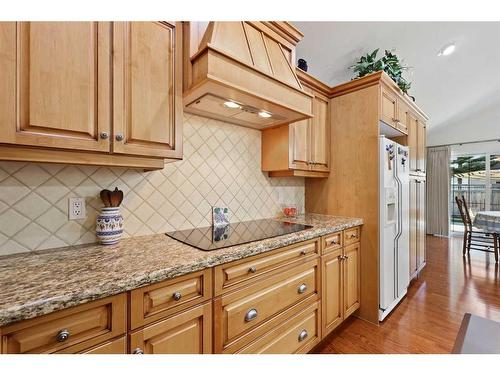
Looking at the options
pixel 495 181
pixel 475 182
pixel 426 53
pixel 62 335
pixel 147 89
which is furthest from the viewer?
pixel 475 182

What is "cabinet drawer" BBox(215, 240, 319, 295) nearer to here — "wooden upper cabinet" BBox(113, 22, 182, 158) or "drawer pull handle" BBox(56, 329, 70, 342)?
"drawer pull handle" BBox(56, 329, 70, 342)

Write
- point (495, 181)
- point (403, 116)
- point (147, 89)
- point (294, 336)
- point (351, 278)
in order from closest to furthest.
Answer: point (147, 89) < point (294, 336) < point (351, 278) < point (403, 116) < point (495, 181)

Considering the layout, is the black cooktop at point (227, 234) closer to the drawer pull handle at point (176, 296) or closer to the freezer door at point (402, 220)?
the drawer pull handle at point (176, 296)

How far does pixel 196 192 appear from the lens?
1702 millimetres

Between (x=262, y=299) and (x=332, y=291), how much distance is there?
0.79 meters

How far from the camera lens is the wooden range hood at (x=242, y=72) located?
4.09 feet

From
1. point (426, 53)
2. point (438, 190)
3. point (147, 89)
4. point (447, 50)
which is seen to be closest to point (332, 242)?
point (147, 89)

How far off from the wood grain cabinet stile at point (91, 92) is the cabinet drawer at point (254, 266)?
654 millimetres

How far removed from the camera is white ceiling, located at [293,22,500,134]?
236cm

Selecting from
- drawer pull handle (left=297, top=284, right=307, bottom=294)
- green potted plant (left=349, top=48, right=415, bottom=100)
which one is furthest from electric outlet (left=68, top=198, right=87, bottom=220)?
green potted plant (left=349, top=48, right=415, bottom=100)

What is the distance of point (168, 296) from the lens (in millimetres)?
921

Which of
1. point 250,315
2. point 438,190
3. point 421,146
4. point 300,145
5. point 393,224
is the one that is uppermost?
point 421,146

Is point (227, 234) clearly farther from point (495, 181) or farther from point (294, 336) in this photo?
point (495, 181)
